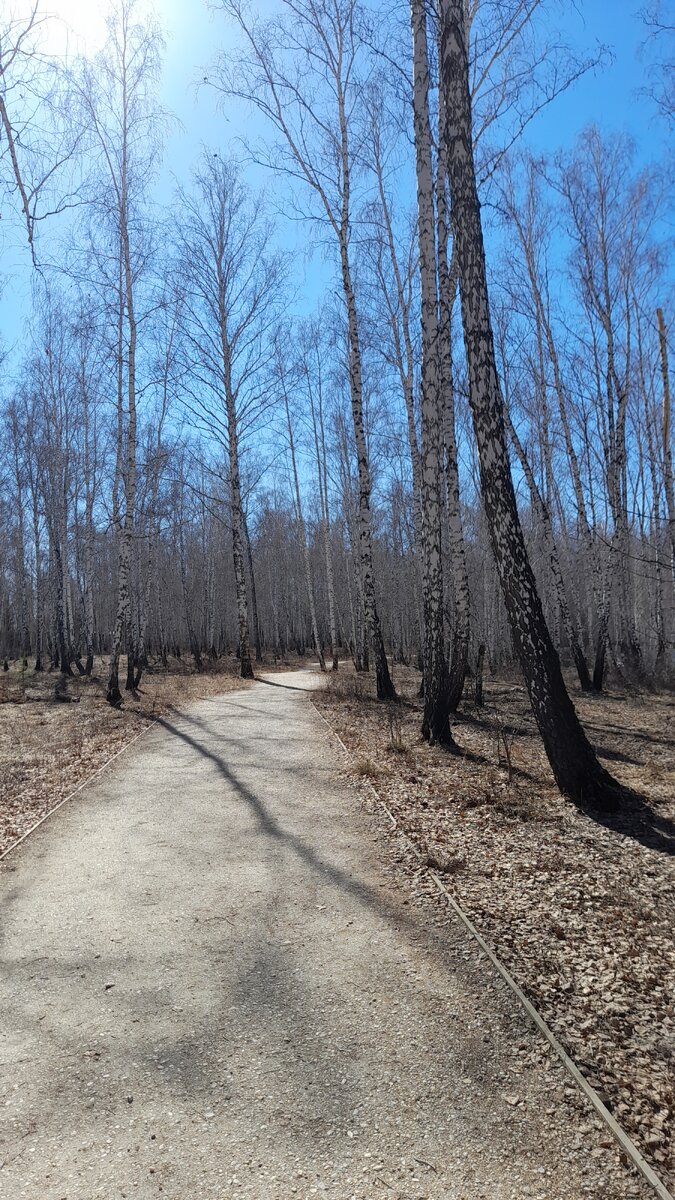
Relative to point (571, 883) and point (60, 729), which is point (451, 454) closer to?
point (60, 729)

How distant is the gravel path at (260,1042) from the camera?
210 centimetres

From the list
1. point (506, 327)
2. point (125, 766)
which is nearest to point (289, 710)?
point (125, 766)

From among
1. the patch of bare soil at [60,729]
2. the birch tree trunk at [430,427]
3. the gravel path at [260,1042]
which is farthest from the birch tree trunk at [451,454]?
the gravel path at [260,1042]

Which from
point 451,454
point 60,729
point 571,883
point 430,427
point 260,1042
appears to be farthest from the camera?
point 451,454

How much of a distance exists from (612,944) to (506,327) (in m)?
17.6

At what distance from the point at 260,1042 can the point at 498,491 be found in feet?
15.3

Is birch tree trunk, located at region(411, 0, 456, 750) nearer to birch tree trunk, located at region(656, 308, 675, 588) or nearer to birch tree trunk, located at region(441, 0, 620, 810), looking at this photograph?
birch tree trunk, located at region(441, 0, 620, 810)

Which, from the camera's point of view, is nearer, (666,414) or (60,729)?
(60,729)

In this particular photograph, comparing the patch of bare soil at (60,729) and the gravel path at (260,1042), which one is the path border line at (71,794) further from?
the gravel path at (260,1042)

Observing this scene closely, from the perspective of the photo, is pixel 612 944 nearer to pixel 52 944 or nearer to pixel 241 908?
pixel 241 908

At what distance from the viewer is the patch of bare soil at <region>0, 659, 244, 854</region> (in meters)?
6.51

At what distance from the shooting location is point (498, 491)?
19.6 feet

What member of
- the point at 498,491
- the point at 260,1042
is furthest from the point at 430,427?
the point at 260,1042

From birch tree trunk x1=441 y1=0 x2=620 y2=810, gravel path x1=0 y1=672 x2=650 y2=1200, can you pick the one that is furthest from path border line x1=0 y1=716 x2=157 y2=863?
birch tree trunk x1=441 y1=0 x2=620 y2=810
